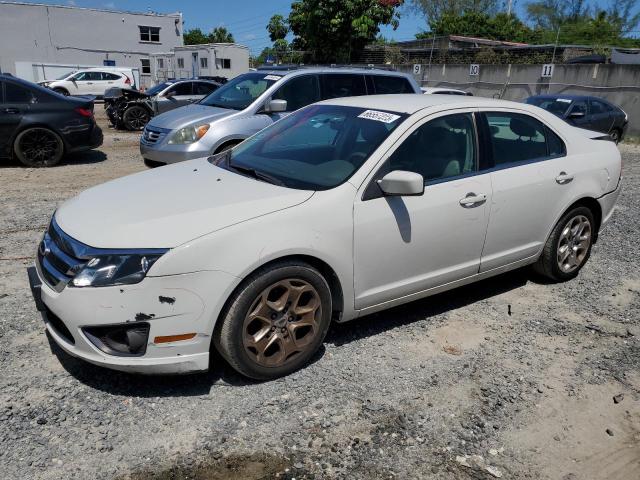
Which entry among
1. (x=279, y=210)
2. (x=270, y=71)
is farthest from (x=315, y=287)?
(x=270, y=71)

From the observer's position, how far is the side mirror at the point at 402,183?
3188mm

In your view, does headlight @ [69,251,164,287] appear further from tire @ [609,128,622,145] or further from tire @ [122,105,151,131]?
tire @ [609,128,622,145]

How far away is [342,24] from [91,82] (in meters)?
13.1

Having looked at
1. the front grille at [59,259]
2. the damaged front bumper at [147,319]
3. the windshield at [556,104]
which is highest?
the windshield at [556,104]

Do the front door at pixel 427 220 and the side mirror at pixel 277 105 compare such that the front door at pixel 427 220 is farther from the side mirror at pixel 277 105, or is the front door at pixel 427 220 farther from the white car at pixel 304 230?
the side mirror at pixel 277 105

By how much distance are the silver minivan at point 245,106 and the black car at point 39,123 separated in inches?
80.9

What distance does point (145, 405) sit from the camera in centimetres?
296

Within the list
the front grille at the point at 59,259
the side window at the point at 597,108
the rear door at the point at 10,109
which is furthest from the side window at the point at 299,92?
the side window at the point at 597,108

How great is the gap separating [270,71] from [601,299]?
5.94m

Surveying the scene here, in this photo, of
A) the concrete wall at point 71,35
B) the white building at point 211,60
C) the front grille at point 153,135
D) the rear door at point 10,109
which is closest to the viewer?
the front grille at point 153,135

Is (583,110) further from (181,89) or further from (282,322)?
(282,322)

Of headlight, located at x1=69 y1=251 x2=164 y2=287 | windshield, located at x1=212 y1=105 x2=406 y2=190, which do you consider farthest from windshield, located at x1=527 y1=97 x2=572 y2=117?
headlight, located at x1=69 y1=251 x2=164 y2=287

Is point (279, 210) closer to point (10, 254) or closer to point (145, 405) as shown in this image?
point (145, 405)

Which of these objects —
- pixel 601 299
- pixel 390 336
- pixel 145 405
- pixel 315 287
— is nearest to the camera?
pixel 145 405
